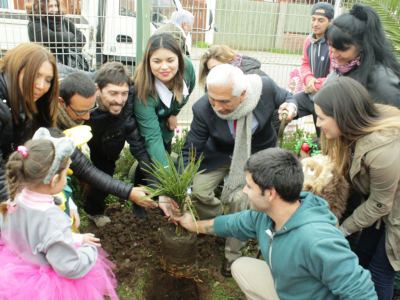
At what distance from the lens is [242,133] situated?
3150 mm

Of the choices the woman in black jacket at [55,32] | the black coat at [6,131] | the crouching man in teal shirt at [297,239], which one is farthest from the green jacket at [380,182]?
the woman in black jacket at [55,32]

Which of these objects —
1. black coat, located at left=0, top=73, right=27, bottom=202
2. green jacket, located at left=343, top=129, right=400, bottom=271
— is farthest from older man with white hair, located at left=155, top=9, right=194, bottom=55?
green jacket, located at left=343, top=129, right=400, bottom=271

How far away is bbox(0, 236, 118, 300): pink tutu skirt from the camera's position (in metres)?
1.91

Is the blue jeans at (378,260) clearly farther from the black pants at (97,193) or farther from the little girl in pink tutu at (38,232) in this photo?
the black pants at (97,193)

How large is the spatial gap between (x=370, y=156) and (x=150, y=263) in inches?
79.1

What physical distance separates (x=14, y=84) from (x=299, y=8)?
180 inches

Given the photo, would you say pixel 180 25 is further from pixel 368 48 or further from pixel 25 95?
pixel 25 95

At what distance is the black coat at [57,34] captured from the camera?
4258 mm

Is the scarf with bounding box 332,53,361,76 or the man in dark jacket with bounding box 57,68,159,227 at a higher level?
the scarf with bounding box 332,53,361,76

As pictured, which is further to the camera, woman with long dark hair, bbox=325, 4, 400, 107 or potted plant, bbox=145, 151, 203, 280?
woman with long dark hair, bbox=325, 4, 400, 107

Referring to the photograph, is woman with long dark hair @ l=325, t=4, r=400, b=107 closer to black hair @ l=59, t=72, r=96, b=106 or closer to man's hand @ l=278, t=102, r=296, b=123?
man's hand @ l=278, t=102, r=296, b=123

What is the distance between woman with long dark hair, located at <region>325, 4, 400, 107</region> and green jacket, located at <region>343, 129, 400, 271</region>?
70 cm

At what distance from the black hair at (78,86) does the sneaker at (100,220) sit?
1.42 m

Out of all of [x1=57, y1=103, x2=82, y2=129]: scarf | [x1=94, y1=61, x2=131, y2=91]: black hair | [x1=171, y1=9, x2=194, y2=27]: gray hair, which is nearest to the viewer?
[x1=57, y1=103, x2=82, y2=129]: scarf
